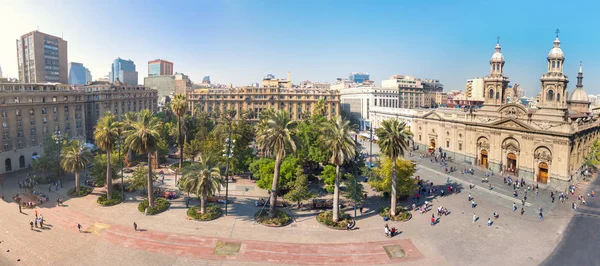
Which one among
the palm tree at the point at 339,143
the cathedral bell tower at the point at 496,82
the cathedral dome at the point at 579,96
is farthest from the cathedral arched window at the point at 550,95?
the palm tree at the point at 339,143

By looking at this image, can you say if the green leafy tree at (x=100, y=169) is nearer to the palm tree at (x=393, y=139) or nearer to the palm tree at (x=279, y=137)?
the palm tree at (x=279, y=137)

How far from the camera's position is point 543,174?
55.4 meters

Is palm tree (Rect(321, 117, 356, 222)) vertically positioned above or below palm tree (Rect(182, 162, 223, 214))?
above

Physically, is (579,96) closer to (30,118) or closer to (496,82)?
(496,82)

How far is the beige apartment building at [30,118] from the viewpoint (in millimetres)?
59125

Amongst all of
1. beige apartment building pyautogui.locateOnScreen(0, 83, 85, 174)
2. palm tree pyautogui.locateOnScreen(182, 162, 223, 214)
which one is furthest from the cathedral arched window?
beige apartment building pyautogui.locateOnScreen(0, 83, 85, 174)

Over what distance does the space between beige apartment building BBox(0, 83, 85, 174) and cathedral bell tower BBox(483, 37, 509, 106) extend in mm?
91026

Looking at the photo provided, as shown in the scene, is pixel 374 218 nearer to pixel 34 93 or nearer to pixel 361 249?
pixel 361 249

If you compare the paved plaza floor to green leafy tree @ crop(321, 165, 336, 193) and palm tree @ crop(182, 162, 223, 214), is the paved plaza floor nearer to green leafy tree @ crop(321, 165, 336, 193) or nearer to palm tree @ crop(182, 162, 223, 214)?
palm tree @ crop(182, 162, 223, 214)

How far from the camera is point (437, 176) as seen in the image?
2325 inches

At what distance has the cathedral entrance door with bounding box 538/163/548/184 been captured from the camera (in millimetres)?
54844

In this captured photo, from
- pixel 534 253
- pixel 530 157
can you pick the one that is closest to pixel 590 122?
pixel 530 157

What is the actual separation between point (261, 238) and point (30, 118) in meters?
59.6

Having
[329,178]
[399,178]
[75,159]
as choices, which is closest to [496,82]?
[399,178]
